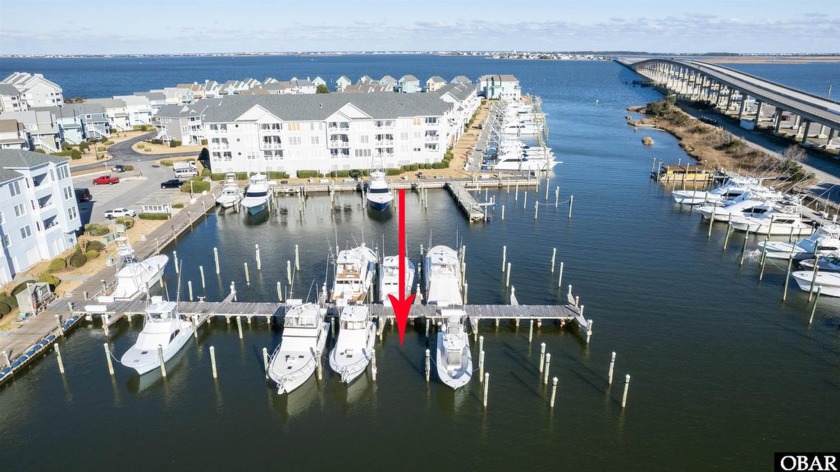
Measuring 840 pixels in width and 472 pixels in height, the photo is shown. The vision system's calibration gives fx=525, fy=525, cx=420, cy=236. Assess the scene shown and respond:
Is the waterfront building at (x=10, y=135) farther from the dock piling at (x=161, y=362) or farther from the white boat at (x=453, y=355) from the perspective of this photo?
the white boat at (x=453, y=355)

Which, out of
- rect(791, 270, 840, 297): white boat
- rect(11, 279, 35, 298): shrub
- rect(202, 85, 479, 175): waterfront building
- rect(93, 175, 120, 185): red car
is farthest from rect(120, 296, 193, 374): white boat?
rect(791, 270, 840, 297): white boat

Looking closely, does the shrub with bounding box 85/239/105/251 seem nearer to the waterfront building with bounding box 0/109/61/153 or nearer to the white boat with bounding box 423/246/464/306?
the white boat with bounding box 423/246/464/306

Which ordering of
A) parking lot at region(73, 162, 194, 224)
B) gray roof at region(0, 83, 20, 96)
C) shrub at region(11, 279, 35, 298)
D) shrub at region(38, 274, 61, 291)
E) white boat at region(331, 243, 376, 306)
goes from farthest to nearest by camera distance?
gray roof at region(0, 83, 20, 96), parking lot at region(73, 162, 194, 224), shrub at region(38, 274, 61, 291), white boat at region(331, 243, 376, 306), shrub at region(11, 279, 35, 298)

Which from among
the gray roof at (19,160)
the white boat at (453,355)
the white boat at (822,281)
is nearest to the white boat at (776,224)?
the white boat at (822,281)

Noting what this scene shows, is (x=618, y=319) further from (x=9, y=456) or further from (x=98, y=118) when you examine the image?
(x=98, y=118)

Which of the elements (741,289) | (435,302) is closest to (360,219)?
(435,302)
